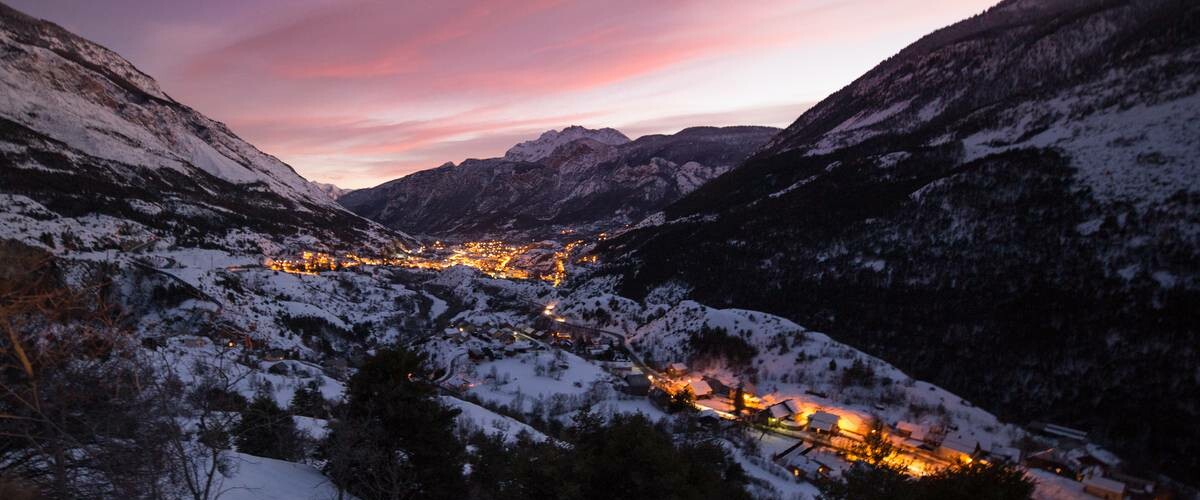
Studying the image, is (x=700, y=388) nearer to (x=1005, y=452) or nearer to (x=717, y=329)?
(x=717, y=329)

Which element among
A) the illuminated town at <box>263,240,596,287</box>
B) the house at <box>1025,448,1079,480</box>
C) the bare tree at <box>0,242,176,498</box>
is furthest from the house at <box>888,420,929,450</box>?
the illuminated town at <box>263,240,596,287</box>

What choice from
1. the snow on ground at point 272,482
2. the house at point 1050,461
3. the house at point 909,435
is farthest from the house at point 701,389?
the snow on ground at point 272,482

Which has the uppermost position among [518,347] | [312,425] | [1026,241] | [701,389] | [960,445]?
[312,425]

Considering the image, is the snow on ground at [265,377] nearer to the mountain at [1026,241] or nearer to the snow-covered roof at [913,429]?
the snow-covered roof at [913,429]

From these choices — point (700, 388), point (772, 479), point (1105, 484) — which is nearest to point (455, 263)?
point (700, 388)

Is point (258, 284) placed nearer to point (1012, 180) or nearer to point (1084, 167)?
point (1012, 180)

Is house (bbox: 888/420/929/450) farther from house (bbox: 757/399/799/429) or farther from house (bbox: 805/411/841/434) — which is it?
house (bbox: 757/399/799/429)

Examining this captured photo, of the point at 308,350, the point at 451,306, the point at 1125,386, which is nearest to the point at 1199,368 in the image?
the point at 1125,386
